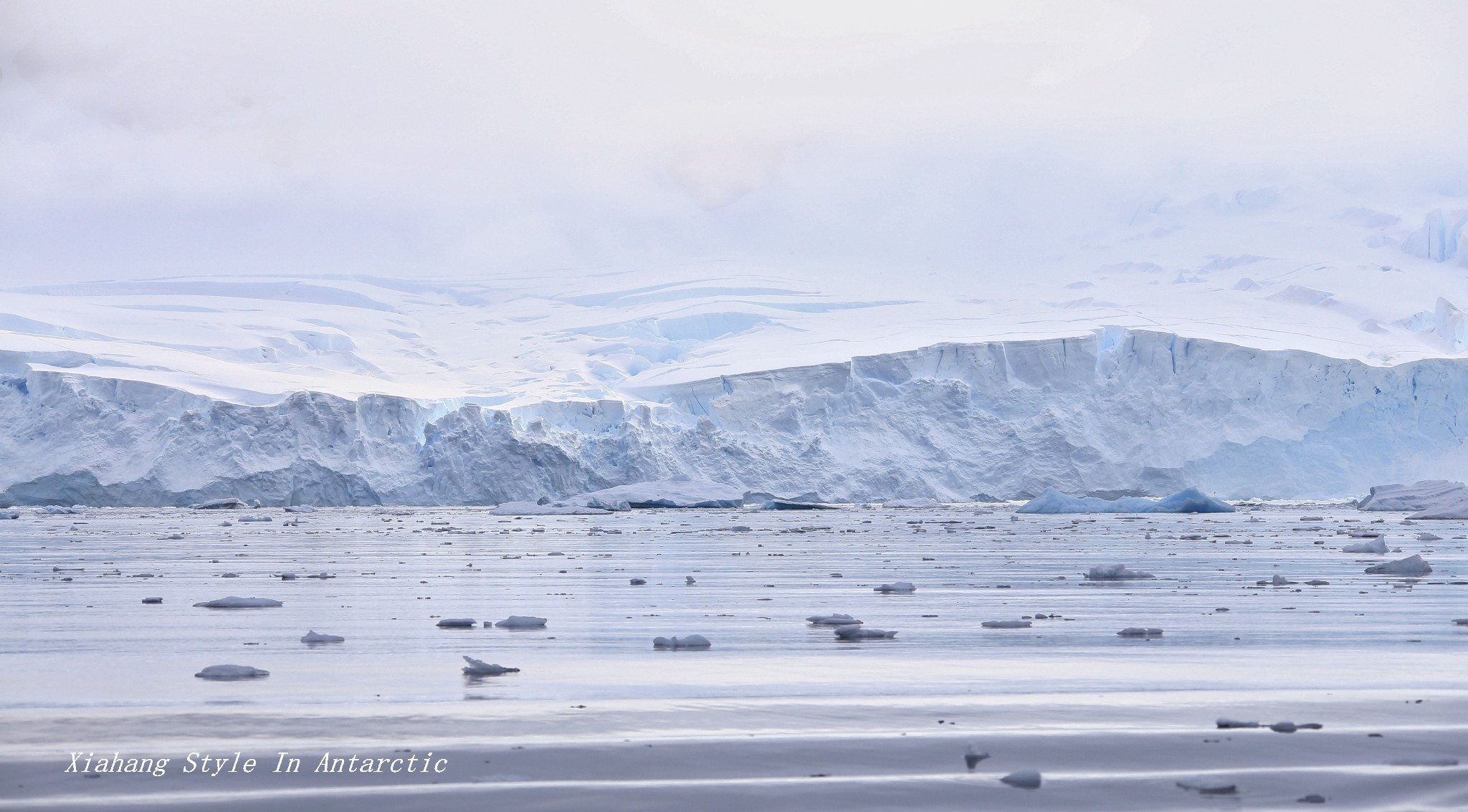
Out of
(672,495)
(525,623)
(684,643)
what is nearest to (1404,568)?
(684,643)

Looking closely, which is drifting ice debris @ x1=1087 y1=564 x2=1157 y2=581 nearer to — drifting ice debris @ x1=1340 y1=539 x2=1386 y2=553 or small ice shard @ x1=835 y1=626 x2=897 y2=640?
drifting ice debris @ x1=1340 y1=539 x2=1386 y2=553

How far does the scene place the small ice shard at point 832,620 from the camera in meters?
7.57

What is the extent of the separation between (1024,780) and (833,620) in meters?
4.14

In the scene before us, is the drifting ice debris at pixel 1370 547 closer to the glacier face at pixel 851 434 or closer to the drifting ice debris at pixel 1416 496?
the drifting ice debris at pixel 1416 496

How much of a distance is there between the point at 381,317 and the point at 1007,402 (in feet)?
105

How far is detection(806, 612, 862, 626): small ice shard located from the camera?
298 inches

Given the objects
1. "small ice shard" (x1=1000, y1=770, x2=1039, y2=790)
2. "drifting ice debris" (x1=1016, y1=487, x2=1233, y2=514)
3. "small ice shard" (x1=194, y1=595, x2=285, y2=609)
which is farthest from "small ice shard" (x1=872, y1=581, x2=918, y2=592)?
"drifting ice debris" (x1=1016, y1=487, x2=1233, y2=514)

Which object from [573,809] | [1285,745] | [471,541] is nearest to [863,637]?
[1285,745]

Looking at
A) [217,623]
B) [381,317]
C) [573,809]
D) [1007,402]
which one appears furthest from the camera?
[381,317]

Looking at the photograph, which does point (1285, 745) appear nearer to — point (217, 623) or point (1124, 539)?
point (217, 623)

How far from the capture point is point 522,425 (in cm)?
3997

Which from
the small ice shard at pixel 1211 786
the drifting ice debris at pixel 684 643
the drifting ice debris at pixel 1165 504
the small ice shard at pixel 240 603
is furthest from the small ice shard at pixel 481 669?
the drifting ice debris at pixel 1165 504

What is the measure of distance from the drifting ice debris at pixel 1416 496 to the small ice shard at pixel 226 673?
91.5 feet

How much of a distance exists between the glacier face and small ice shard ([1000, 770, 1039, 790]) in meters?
33.0
